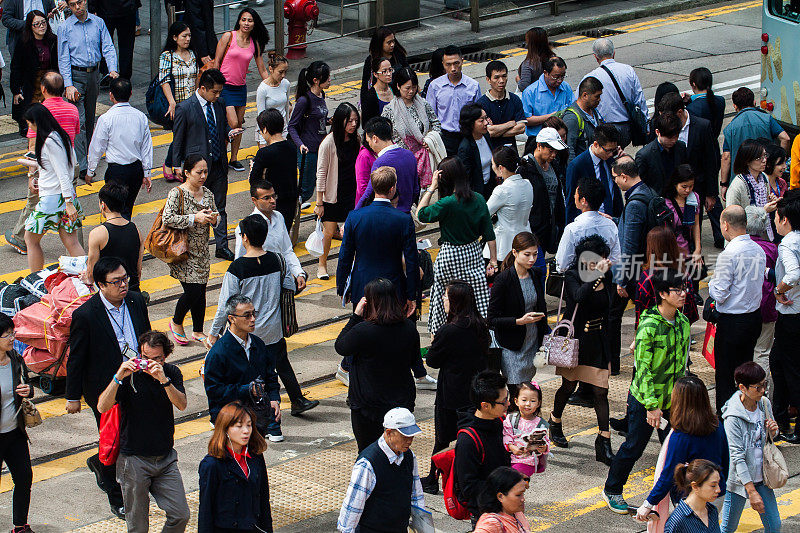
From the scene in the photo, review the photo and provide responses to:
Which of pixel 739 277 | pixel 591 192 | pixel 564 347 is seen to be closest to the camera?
pixel 564 347

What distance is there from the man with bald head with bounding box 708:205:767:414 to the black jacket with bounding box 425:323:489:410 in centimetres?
202

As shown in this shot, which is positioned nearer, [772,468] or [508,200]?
[772,468]

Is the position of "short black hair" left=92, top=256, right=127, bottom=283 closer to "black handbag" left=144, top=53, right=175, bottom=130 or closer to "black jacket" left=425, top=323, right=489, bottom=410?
"black jacket" left=425, top=323, right=489, bottom=410

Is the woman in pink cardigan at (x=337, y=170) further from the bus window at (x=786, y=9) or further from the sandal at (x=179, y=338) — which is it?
the bus window at (x=786, y=9)

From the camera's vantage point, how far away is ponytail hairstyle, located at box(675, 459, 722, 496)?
25.1 feet

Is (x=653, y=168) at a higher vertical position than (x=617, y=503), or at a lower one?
higher

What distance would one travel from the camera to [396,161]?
38.0 ft

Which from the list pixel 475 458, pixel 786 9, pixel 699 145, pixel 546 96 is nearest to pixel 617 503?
pixel 475 458

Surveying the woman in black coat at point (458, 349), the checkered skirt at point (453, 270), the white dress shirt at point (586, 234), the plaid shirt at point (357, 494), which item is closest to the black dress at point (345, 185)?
the checkered skirt at point (453, 270)

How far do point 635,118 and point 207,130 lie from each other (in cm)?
452

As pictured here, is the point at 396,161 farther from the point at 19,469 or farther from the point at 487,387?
the point at 19,469

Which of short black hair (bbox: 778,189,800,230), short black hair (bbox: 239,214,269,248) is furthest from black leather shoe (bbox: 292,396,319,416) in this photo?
short black hair (bbox: 778,189,800,230)

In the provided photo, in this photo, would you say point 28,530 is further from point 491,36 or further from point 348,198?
point 491,36

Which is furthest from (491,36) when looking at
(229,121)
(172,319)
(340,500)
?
(340,500)
